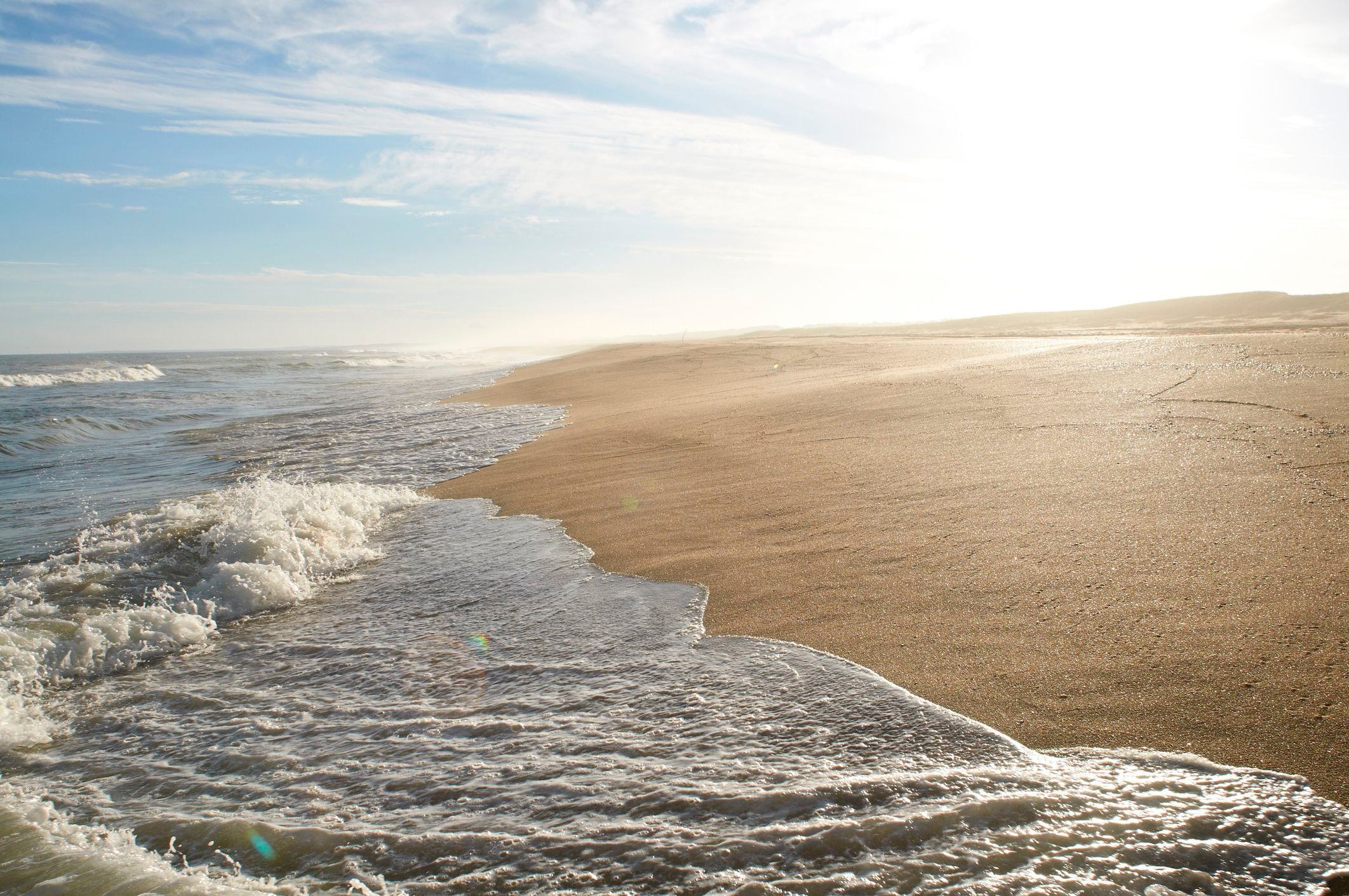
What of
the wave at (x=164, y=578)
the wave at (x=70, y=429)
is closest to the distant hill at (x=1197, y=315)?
the wave at (x=164, y=578)

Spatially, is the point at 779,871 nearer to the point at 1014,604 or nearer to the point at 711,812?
the point at 711,812

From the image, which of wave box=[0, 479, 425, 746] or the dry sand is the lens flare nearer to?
wave box=[0, 479, 425, 746]

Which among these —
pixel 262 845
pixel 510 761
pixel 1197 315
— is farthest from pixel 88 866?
pixel 1197 315

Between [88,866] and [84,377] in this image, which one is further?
[84,377]

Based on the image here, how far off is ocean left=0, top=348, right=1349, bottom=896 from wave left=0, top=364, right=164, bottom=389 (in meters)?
42.3

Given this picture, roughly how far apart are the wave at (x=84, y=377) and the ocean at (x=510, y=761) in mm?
42307

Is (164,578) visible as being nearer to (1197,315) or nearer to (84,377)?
(1197,315)

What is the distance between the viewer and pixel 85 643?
417cm

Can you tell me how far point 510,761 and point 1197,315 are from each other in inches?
1422

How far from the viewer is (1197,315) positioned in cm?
3003

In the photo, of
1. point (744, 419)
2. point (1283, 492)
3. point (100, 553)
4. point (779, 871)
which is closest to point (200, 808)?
point (779, 871)

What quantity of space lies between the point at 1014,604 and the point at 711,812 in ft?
6.34

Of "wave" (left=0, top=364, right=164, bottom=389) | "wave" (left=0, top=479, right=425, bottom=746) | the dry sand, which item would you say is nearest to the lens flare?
"wave" (left=0, top=479, right=425, bottom=746)

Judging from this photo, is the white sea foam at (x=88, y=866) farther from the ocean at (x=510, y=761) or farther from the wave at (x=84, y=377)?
the wave at (x=84, y=377)
